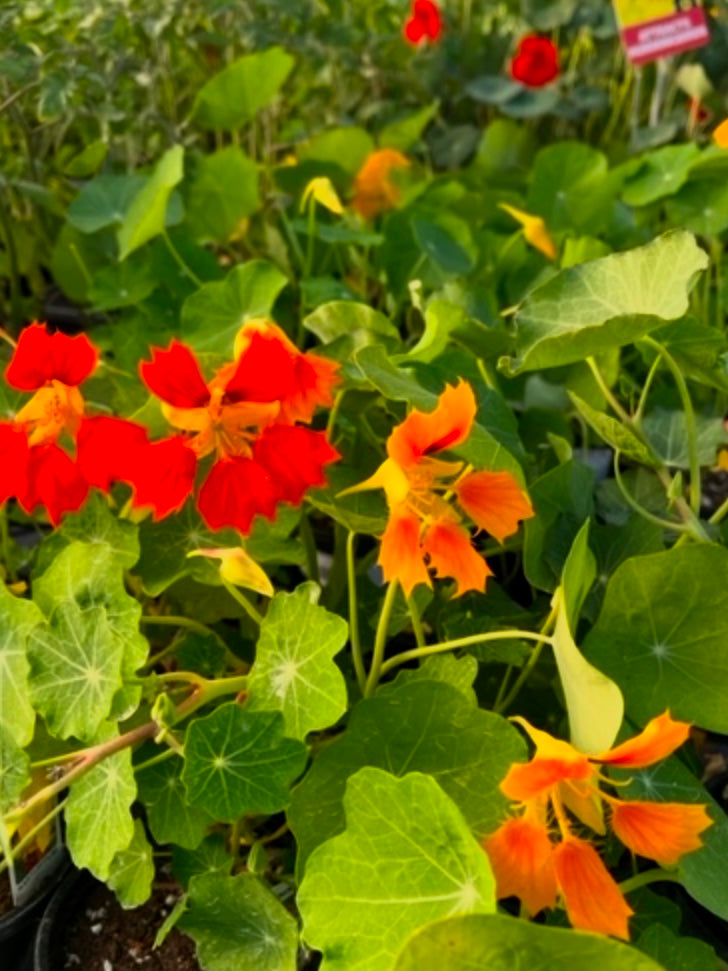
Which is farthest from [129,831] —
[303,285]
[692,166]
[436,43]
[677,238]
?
[436,43]

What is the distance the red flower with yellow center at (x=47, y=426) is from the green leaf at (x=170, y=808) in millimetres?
209

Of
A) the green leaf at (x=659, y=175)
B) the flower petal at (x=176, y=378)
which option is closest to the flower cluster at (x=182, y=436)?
the flower petal at (x=176, y=378)

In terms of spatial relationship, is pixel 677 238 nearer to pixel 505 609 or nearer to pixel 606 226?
pixel 505 609

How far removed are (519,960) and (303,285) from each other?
37.7 inches

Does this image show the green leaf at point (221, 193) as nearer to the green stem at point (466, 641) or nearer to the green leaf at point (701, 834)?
the green stem at point (466, 641)

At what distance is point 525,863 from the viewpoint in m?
0.69

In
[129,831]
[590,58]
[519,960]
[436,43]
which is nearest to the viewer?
[519,960]

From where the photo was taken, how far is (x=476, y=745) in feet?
2.77

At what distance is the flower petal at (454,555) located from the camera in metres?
0.82

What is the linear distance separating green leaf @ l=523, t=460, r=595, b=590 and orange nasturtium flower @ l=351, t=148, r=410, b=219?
3.10 feet

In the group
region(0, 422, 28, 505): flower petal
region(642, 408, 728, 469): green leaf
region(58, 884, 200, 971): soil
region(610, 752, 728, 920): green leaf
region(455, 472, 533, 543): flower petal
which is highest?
region(0, 422, 28, 505): flower petal

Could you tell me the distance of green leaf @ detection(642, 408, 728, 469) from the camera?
124 centimetres

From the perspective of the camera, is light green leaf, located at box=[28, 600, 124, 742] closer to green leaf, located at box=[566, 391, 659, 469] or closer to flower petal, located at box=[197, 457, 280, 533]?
flower petal, located at box=[197, 457, 280, 533]

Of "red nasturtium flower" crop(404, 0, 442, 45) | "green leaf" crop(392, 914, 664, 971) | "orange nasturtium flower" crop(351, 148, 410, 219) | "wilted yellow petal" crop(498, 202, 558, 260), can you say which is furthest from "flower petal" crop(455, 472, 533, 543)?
"red nasturtium flower" crop(404, 0, 442, 45)
